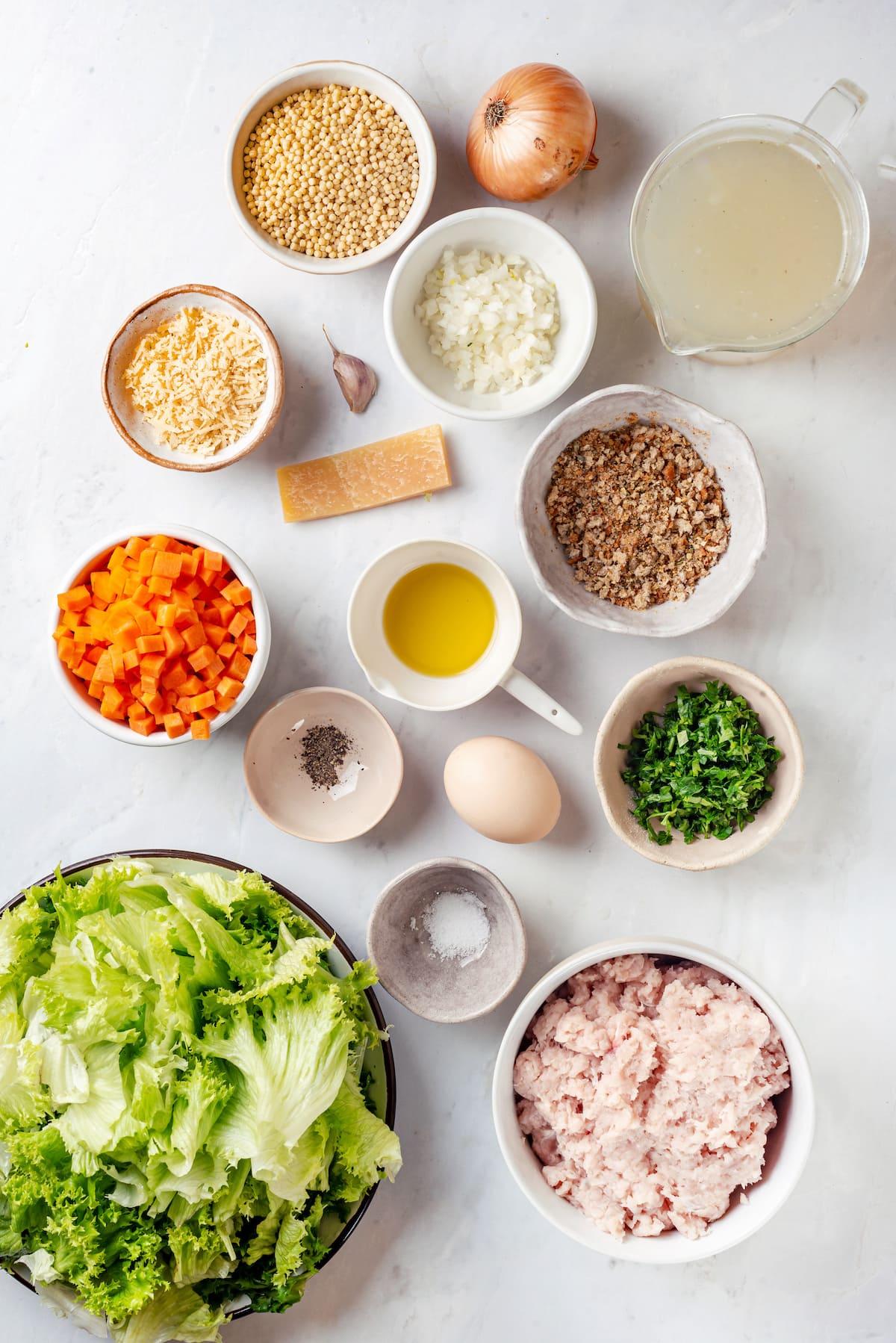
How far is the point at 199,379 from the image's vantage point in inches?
69.9

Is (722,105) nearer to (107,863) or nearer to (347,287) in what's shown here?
(347,287)

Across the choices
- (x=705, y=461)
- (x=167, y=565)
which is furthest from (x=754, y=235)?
(x=167, y=565)

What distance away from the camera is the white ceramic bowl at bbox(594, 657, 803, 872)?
1682 millimetres

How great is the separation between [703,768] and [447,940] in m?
0.57

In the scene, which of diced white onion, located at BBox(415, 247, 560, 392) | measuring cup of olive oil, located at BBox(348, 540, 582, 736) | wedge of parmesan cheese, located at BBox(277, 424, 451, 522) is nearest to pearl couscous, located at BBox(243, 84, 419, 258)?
diced white onion, located at BBox(415, 247, 560, 392)

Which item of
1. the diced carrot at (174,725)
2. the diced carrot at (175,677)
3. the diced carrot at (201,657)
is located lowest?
the diced carrot at (174,725)

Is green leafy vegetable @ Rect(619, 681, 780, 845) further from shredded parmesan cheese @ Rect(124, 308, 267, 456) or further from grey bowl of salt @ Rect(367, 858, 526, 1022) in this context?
shredded parmesan cheese @ Rect(124, 308, 267, 456)

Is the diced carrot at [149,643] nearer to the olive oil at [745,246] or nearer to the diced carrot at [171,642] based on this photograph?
the diced carrot at [171,642]

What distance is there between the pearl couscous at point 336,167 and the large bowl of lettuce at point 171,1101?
1184mm

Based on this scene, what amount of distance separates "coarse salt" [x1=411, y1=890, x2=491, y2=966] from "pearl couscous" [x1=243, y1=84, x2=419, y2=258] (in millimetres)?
1228

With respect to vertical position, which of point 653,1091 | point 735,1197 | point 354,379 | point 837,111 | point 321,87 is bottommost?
point 735,1197

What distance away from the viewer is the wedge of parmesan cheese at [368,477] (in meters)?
1.87

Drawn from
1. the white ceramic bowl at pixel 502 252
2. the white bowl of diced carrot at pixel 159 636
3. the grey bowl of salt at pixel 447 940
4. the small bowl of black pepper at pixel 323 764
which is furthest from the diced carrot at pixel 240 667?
the white ceramic bowl at pixel 502 252

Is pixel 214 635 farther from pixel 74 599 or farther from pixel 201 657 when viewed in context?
pixel 74 599
